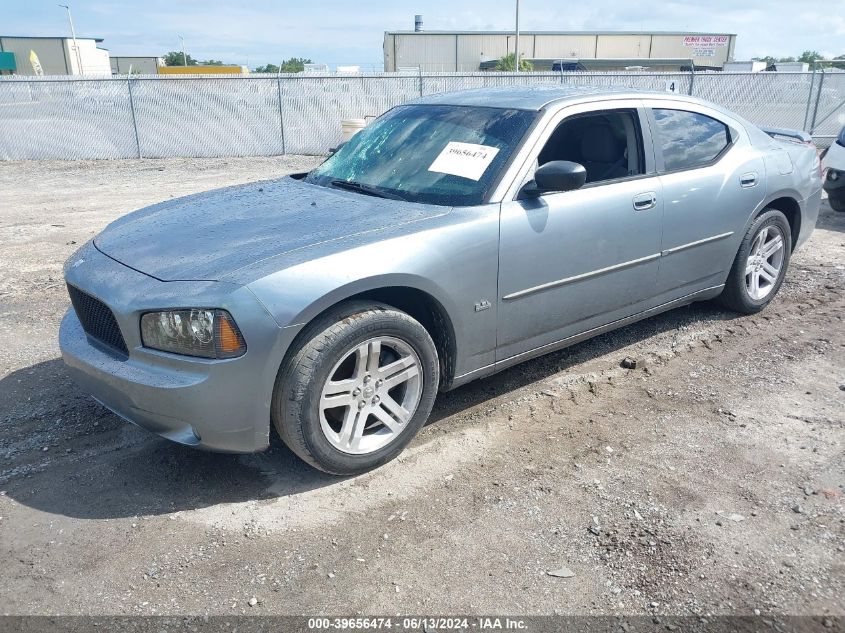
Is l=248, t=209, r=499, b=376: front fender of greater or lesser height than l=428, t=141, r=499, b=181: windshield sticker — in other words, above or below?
below

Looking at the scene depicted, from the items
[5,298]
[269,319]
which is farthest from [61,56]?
[269,319]

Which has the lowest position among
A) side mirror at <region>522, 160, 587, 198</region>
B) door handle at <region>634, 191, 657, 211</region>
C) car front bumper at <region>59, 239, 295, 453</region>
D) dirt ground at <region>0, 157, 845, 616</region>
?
dirt ground at <region>0, 157, 845, 616</region>

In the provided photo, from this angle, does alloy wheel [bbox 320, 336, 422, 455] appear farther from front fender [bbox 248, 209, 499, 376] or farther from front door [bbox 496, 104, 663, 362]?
front door [bbox 496, 104, 663, 362]

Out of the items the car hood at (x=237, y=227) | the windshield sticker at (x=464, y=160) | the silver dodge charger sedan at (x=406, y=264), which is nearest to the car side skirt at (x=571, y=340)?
the silver dodge charger sedan at (x=406, y=264)

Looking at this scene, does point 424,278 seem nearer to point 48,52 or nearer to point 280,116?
point 280,116

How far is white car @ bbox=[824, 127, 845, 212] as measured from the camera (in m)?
8.72

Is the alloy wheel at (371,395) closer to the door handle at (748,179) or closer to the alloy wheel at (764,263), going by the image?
the door handle at (748,179)

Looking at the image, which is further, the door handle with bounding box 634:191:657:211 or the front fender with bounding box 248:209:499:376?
the door handle with bounding box 634:191:657:211

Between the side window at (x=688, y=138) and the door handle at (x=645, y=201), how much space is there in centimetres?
31

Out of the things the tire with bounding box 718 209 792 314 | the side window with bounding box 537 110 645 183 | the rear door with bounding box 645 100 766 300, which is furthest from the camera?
the tire with bounding box 718 209 792 314

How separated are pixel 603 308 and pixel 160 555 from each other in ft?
9.03

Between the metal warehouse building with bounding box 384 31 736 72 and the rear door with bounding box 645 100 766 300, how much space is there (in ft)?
193

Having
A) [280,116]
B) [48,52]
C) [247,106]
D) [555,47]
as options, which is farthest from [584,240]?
[48,52]

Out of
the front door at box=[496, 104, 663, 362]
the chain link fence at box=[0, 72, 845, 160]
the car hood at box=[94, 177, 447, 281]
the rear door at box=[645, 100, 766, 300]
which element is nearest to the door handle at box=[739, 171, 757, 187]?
the rear door at box=[645, 100, 766, 300]
